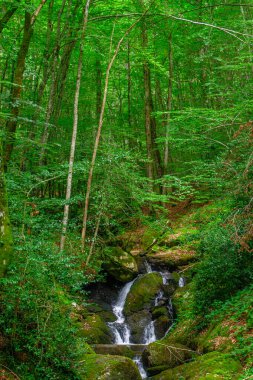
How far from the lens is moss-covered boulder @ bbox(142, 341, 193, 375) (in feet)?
25.9

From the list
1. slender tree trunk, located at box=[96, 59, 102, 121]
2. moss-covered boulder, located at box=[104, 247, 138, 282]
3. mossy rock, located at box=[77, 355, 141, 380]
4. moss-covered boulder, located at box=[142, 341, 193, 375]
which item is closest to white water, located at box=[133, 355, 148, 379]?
moss-covered boulder, located at box=[142, 341, 193, 375]

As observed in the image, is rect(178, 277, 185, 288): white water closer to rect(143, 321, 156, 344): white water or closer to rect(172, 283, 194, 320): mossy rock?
rect(172, 283, 194, 320): mossy rock

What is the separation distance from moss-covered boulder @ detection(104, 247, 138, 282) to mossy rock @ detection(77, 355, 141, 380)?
556 centimetres

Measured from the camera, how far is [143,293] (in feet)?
39.3

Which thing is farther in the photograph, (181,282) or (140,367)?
(181,282)

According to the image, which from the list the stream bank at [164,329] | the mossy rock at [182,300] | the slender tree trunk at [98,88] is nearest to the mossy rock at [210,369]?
the stream bank at [164,329]

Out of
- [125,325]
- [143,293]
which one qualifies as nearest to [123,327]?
[125,325]

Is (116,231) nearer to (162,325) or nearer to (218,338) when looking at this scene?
(162,325)

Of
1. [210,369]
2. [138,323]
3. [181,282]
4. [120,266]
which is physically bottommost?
[138,323]

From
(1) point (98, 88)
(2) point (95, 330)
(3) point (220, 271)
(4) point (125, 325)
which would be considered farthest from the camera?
(1) point (98, 88)

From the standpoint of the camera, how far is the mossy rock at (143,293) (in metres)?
11.6

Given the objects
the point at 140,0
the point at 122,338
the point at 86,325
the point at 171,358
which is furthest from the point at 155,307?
the point at 140,0

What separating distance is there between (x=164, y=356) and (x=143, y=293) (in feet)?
12.5

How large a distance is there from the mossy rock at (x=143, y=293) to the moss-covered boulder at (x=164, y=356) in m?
3.02
